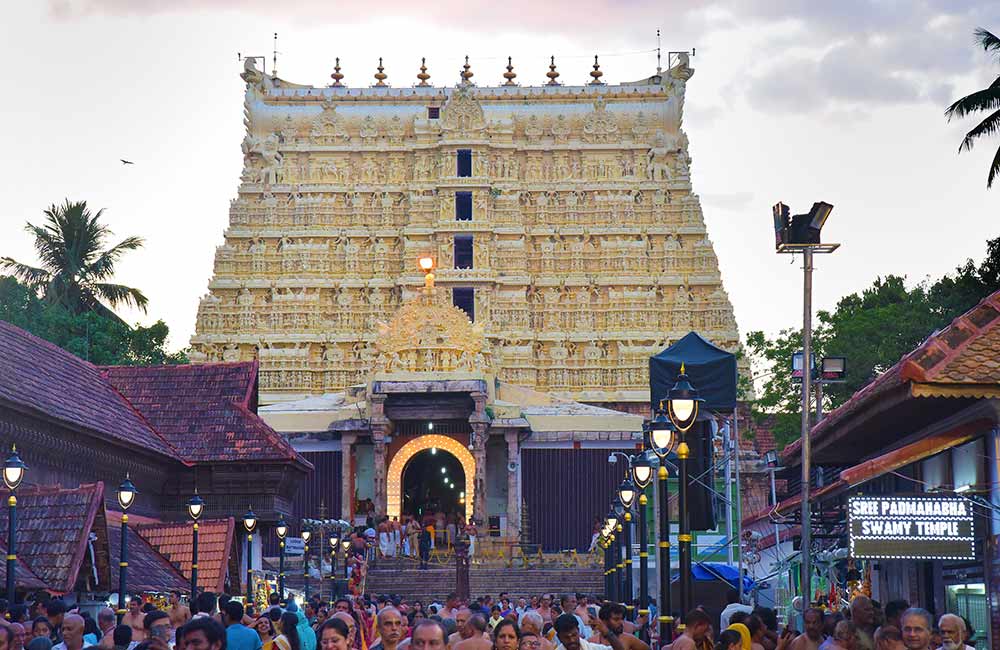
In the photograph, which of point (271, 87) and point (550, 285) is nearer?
point (550, 285)

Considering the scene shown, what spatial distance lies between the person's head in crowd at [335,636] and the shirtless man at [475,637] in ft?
6.35

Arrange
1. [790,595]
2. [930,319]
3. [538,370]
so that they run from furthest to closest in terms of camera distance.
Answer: [538,370]
[930,319]
[790,595]

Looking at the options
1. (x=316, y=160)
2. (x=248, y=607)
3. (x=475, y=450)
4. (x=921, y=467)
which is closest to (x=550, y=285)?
(x=316, y=160)

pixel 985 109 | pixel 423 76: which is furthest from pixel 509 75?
pixel 985 109

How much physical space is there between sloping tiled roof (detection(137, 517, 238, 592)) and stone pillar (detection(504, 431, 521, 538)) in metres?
25.9

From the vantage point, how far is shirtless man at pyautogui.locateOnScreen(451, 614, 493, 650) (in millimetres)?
13023

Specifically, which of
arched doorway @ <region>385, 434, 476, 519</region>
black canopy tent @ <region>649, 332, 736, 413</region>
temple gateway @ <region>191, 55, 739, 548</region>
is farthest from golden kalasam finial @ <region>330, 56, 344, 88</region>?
black canopy tent @ <region>649, 332, 736, 413</region>

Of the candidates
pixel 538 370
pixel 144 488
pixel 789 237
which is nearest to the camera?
pixel 789 237

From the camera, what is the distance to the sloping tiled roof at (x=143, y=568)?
2561 centimetres

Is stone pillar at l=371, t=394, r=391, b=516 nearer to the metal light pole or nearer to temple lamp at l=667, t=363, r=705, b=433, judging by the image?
the metal light pole

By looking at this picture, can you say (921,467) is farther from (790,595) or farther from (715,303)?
(715,303)

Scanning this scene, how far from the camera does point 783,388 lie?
60.3 m

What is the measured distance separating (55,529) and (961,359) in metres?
11.7

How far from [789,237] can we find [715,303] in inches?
1694
